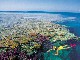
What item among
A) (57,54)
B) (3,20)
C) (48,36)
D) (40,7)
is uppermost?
(40,7)

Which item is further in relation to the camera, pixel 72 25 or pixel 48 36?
pixel 72 25

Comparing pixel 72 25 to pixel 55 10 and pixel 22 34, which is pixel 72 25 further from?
pixel 22 34

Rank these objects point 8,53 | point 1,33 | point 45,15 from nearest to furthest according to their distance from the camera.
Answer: point 8,53 < point 1,33 < point 45,15

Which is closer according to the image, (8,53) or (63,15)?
(8,53)

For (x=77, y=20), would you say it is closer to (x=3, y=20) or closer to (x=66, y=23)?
(x=66, y=23)

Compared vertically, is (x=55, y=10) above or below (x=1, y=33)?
above

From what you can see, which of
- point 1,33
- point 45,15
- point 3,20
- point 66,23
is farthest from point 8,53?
point 66,23

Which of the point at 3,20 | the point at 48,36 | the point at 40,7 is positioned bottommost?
the point at 48,36

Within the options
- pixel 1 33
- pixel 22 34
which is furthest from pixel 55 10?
pixel 1 33

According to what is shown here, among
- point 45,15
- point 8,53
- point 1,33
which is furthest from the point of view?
point 45,15
